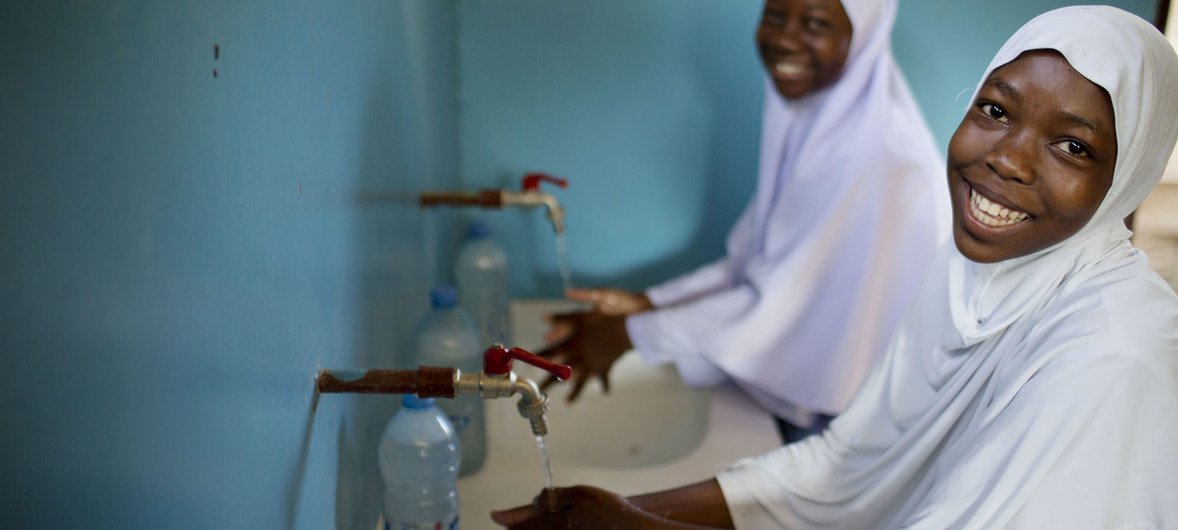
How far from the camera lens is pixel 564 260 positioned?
207 cm

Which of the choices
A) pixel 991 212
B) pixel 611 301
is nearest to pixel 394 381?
pixel 991 212

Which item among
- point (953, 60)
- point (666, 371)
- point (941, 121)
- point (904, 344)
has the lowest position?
point (666, 371)

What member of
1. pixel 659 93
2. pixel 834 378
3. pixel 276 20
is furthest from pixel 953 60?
pixel 276 20

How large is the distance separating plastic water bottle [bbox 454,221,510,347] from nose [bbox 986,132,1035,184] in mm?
1029

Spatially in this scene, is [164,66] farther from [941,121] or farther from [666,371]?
[941,121]

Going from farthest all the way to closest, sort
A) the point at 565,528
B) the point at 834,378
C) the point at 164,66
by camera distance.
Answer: the point at 834,378 → the point at 565,528 → the point at 164,66

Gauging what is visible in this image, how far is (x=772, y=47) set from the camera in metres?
1.70

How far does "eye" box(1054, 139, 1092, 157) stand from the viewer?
2.95 ft

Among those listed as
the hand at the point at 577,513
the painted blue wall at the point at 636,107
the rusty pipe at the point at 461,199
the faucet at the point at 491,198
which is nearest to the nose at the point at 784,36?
the painted blue wall at the point at 636,107

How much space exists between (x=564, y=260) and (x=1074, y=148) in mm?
1286

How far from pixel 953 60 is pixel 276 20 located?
1.52m

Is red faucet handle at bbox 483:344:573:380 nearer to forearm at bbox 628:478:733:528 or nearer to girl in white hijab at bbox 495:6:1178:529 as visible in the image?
girl in white hijab at bbox 495:6:1178:529

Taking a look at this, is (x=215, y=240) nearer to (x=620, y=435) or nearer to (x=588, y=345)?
(x=588, y=345)

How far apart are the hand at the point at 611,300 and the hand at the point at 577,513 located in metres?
0.73
